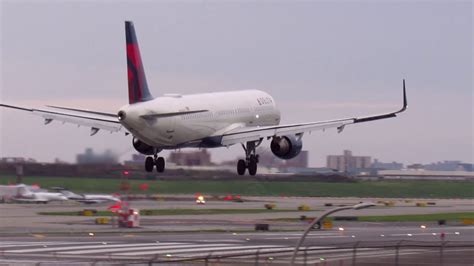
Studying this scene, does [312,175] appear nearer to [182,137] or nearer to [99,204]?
[182,137]

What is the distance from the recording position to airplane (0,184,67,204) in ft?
346

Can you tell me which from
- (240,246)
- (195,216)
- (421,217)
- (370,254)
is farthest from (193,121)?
(421,217)

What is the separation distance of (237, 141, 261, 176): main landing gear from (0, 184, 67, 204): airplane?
22.4 metres

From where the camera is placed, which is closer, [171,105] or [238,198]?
[171,105]

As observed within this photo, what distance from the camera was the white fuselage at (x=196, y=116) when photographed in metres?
76.7

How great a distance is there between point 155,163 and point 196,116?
4564 millimetres

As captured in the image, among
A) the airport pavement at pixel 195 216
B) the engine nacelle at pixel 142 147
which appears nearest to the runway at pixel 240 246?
the airport pavement at pixel 195 216

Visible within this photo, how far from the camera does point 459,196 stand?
112188 millimetres

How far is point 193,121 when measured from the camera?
81188 millimetres

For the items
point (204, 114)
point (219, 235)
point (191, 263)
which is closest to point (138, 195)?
point (219, 235)

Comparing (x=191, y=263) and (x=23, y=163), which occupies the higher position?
(x=23, y=163)

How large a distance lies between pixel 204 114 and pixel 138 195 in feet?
42.4

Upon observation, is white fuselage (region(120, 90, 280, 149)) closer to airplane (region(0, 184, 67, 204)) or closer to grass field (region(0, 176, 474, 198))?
grass field (region(0, 176, 474, 198))

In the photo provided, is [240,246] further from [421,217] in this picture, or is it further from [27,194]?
[421,217]
